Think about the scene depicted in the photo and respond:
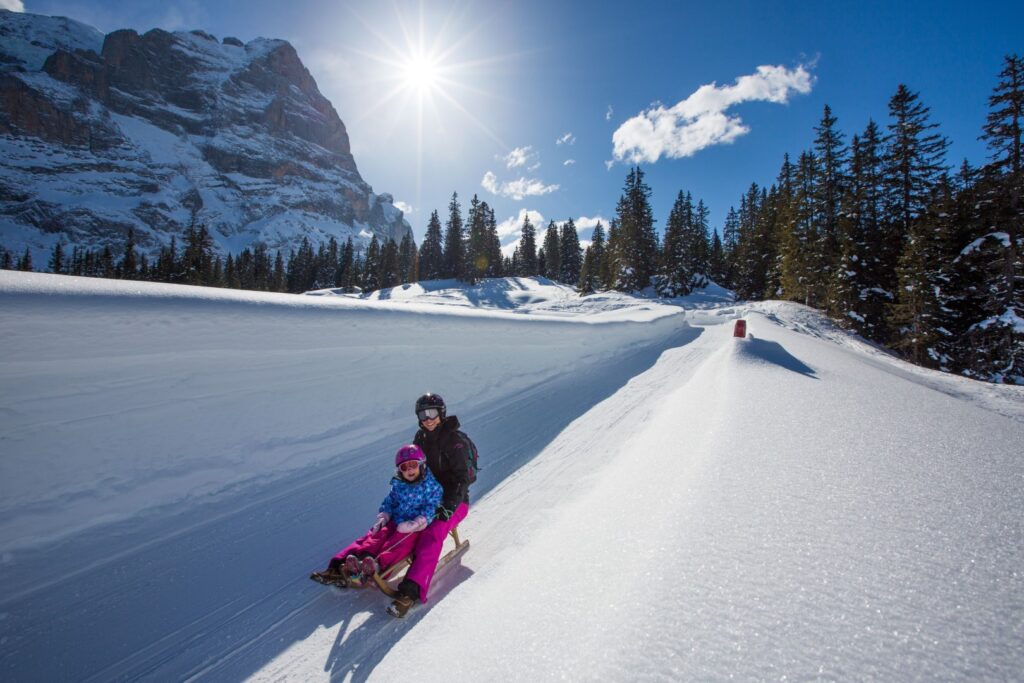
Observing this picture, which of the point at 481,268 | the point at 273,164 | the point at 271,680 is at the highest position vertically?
the point at 273,164

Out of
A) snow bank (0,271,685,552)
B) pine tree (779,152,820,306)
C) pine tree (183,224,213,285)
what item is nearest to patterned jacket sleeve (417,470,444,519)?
snow bank (0,271,685,552)

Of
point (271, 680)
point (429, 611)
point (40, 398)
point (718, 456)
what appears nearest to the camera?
point (271, 680)

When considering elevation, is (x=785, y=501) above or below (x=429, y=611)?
above

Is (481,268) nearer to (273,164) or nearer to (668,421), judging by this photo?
(668,421)

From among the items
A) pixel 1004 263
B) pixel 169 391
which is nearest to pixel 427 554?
pixel 169 391

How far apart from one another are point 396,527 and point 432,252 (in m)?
67.0

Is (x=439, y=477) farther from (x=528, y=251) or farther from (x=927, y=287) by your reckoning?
(x=528, y=251)

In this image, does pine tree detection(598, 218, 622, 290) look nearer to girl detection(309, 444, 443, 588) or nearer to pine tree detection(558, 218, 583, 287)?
pine tree detection(558, 218, 583, 287)

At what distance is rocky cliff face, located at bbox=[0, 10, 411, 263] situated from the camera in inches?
4951

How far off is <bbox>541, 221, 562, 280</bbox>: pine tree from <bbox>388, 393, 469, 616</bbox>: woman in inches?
2627

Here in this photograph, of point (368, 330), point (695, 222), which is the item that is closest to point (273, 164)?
point (695, 222)

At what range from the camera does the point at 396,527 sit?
3.44 metres

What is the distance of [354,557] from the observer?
3.14 m

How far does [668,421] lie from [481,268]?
178 feet
